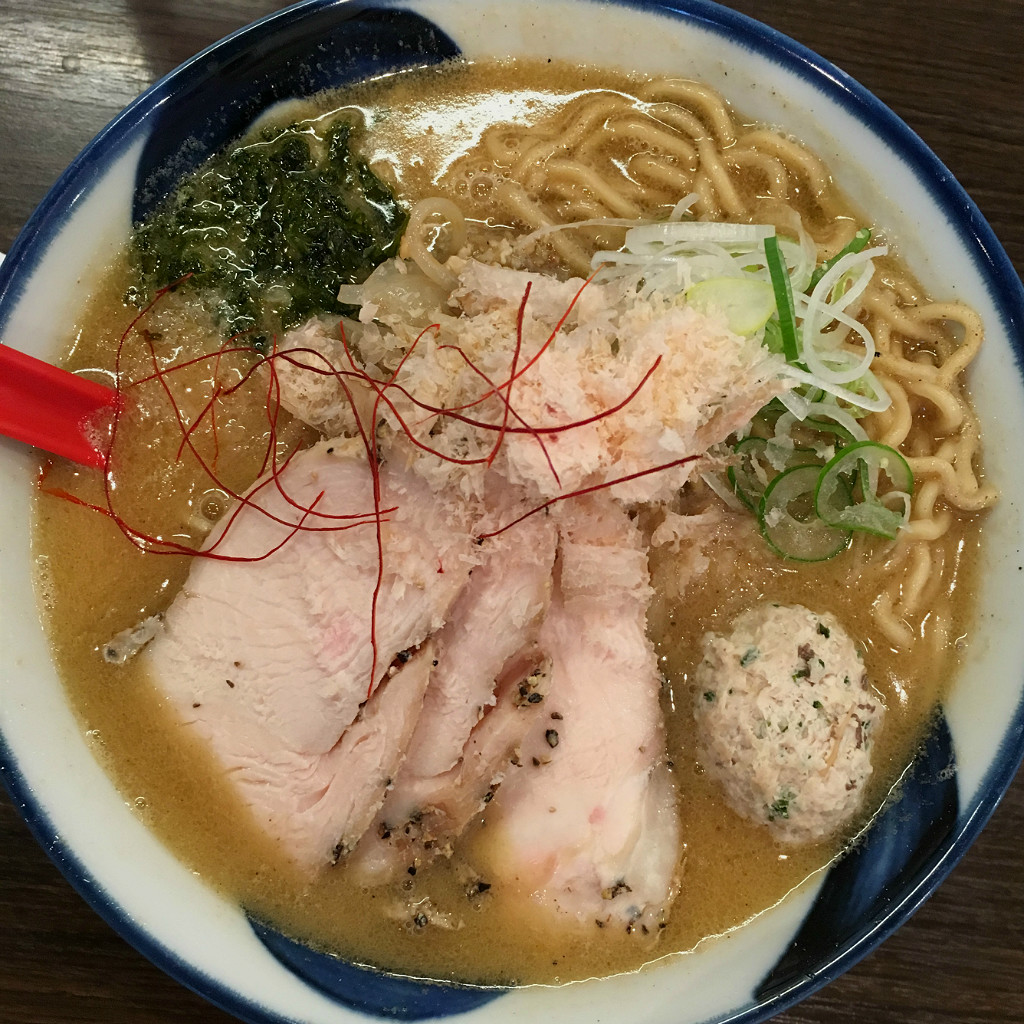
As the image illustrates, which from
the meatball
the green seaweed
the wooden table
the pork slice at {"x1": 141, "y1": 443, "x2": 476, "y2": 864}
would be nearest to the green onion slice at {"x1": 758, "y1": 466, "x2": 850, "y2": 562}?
the meatball

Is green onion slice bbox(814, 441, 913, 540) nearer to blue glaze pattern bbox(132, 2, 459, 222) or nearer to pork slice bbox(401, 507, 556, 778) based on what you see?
pork slice bbox(401, 507, 556, 778)

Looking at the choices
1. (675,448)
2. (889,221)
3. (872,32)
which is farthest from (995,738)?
(872,32)

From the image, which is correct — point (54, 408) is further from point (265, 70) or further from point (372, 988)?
point (372, 988)

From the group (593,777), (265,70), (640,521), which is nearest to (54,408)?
(265,70)

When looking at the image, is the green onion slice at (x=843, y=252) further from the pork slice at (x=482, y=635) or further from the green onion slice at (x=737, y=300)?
the pork slice at (x=482, y=635)

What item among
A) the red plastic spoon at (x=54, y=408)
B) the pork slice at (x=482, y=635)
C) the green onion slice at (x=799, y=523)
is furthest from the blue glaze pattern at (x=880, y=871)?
the red plastic spoon at (x=54, y=408)

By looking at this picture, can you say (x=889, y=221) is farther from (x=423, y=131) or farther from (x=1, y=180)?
(x=1, y=180)
